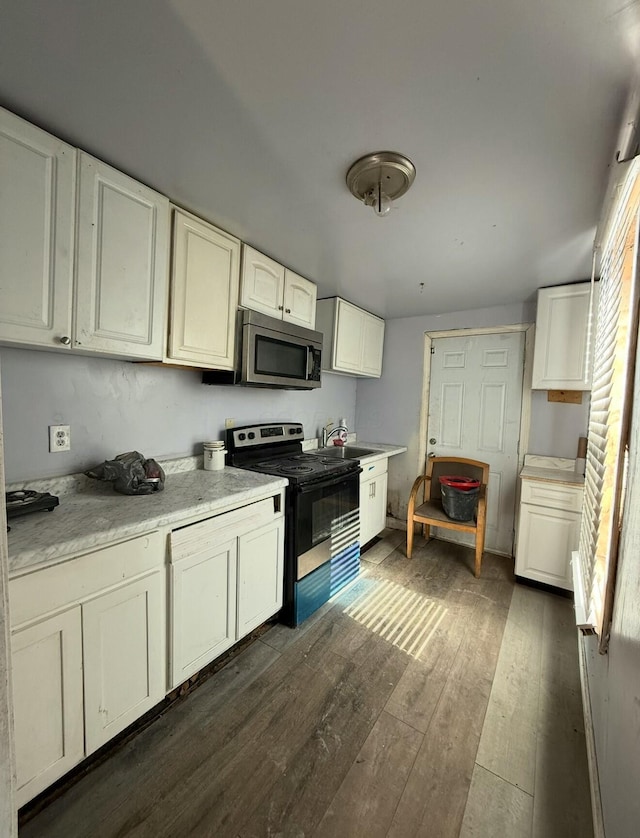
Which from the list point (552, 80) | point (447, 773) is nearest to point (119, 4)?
point (552, 80)

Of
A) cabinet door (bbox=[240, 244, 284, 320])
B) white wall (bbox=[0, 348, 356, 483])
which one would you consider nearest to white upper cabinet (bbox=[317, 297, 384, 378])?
cabinet door (bbox=[240, 244, 284, 320])

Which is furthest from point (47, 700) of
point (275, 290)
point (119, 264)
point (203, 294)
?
point (275, 290)

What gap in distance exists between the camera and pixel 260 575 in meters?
1.75

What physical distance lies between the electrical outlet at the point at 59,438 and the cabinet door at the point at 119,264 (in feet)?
1.43

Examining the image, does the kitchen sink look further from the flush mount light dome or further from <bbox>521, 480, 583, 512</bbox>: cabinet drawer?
the flush mount light dome

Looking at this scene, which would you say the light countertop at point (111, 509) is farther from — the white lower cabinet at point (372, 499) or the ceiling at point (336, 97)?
the ceiling at point (336, 97)

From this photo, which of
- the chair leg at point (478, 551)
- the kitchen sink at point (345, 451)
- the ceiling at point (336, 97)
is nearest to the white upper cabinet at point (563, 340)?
the ceiling at point (336, 97)

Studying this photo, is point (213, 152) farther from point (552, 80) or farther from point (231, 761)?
point (231, 761)

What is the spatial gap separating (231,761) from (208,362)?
169cm

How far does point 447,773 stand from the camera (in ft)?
4.01

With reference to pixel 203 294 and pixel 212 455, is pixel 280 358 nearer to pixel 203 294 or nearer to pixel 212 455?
pixel 203 294

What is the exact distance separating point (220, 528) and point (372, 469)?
64.0 inches

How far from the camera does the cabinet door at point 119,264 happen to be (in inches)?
50.1

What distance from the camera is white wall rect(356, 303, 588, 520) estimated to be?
3076 millimetres
